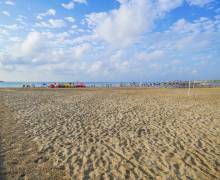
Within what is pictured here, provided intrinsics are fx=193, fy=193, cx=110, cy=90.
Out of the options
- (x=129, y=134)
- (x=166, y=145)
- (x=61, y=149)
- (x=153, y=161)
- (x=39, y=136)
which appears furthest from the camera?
(x=129, y=134)

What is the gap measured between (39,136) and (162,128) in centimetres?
525

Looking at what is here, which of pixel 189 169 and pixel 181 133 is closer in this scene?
pixel 189 169

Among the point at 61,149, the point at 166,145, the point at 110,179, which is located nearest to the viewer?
the point at 110,179

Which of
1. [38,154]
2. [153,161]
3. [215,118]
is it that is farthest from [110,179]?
[215,118]

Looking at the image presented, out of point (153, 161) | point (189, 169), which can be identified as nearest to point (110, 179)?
point (153, 161)

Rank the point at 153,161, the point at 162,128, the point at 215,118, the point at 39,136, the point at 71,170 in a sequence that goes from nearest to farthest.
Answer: the point at 71,170 → the point at 153,161 → the point at 39,136 → the point at 162,128 → the point at 215,118

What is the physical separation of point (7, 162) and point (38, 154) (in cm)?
85

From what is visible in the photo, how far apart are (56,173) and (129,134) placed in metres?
3.84

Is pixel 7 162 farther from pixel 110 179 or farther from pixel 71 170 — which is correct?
pixel 110 179

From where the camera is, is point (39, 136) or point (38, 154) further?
Answer: point (39, 136)

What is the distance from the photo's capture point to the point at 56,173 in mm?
4625

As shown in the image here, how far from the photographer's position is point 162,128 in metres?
8.72

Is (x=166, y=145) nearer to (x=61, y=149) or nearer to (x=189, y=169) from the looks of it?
(x=189, y=169)

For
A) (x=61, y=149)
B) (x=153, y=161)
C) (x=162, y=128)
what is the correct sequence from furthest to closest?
(x=162, y=128), (x=61, y=149), (x=153, y=161)
